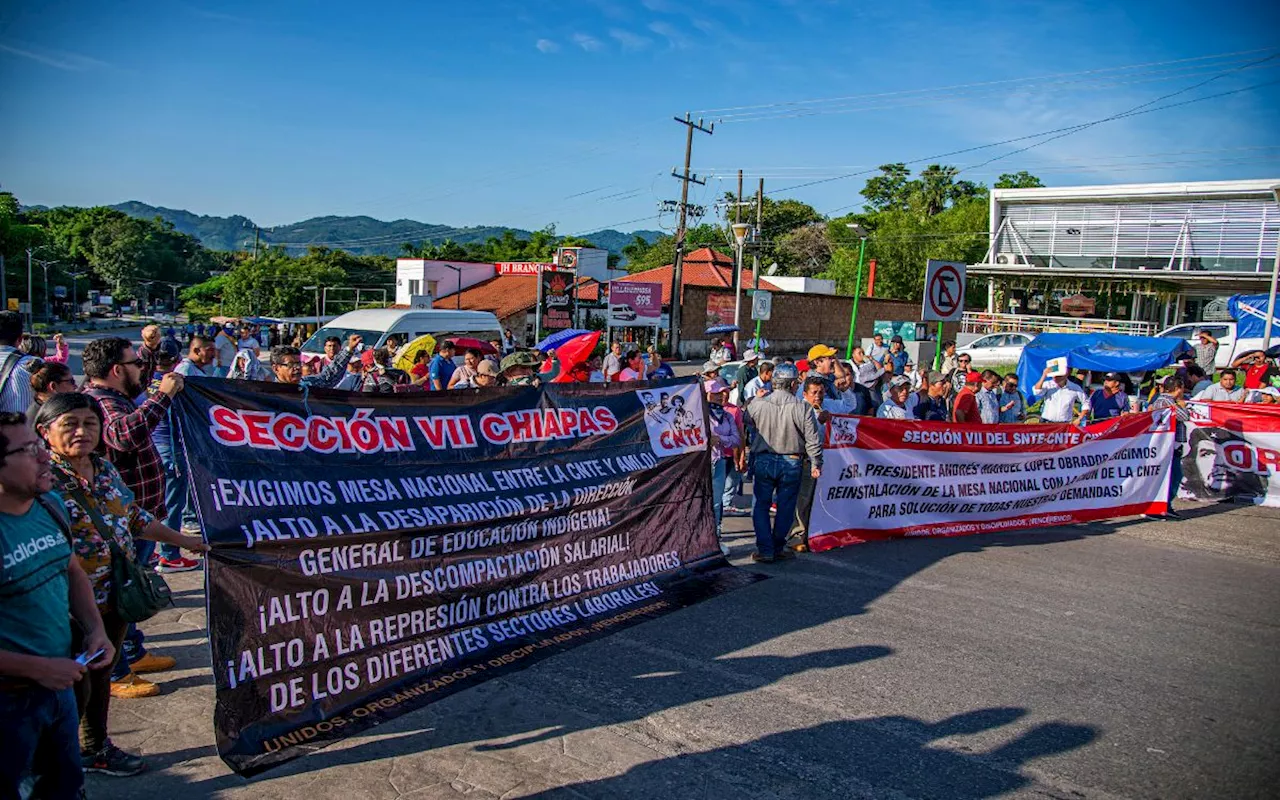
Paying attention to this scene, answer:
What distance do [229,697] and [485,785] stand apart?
4.07 feet

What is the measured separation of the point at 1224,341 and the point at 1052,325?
9.97 m

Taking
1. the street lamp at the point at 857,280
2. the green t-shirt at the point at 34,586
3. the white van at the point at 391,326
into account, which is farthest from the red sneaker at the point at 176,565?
the street lamp at the point at 857,280

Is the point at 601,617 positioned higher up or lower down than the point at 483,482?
lower down

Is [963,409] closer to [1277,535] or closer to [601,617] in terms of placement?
[1277,535]

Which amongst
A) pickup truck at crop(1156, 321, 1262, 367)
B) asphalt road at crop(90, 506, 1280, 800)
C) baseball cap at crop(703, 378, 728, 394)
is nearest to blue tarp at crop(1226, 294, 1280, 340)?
pickup truck at crop(1156, 321, 1262, 367)

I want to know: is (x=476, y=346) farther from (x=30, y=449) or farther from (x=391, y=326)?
(x=30, y=449)

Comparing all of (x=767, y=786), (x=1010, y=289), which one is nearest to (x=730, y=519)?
(x=767, y=786)

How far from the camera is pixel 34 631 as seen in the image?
8.70 ft

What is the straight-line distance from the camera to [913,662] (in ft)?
17.0

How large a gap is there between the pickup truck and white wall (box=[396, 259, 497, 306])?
37618 mm

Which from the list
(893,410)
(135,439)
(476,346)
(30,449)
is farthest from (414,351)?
(30,449)

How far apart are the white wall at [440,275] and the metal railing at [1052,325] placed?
98.7ft

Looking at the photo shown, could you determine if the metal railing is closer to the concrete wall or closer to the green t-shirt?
the concrete wall

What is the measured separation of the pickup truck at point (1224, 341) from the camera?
20188 mm
